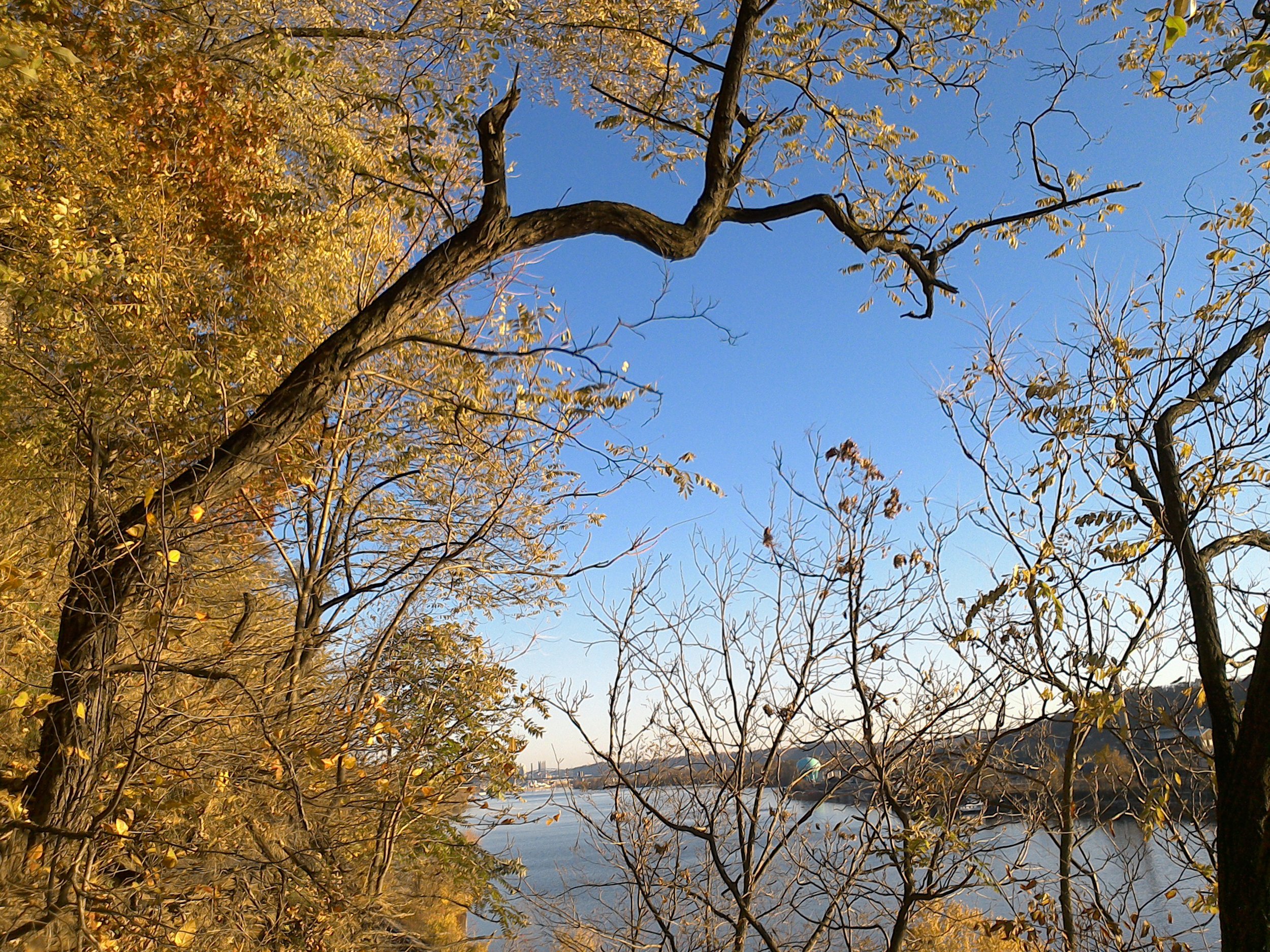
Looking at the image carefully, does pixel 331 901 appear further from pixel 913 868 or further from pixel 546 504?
pixel 913 868

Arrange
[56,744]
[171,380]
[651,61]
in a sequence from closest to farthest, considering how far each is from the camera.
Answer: [56,744] → [171,380] → [651,61]

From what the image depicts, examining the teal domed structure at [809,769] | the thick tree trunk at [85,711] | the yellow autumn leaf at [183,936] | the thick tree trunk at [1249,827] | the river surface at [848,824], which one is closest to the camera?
the thick tree trunk at [1249,827]

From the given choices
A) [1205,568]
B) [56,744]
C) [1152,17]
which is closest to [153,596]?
[56,744]

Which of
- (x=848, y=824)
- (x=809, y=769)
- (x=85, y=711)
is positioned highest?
(x=85, y=711)

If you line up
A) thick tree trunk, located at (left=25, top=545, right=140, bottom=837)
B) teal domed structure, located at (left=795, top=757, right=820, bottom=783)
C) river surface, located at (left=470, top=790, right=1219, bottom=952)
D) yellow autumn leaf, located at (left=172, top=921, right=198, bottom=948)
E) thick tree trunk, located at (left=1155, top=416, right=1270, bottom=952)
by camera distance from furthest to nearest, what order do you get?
teal domed structure, located at (left=795, top=757, right=820, bottom=783), river surface, located at (left=470, top=790, right=1219, bottom=952), yellow autumn leaf, located at (left=172, top=921, right=198, bottom=948), thick tree trunk, located at (left=25, top=545, right=140, bottom=837), thick tree trunk, located at (left=1155, top=416, right=1270, bottom=952)

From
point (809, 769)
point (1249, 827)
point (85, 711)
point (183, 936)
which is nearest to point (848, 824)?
point (809, 769)

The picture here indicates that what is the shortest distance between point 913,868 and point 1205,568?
218 centimetres

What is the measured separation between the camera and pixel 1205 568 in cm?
398

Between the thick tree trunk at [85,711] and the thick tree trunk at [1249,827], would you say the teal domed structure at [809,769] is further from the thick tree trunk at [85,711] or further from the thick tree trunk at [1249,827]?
the thick tree trunk at [85,711]

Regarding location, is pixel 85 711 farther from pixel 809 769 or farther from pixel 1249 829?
pixel 1249 829

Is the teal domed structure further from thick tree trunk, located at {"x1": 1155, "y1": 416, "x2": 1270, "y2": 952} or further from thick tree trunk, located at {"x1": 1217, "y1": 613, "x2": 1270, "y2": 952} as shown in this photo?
thick tree trunk, located at {"x1": 1217, "y1": 613, "x2": 1270, "y2": 952}

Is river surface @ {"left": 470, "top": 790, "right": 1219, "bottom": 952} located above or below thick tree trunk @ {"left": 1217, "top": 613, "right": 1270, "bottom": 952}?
below

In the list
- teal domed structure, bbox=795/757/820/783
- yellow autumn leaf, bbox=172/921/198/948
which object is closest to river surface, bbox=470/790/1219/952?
teal domed structure, bbox=795/757/820/783

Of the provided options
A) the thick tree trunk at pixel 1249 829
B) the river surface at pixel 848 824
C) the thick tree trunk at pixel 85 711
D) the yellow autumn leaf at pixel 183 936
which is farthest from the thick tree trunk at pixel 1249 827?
the thick tree trunk at pixel 85 711
